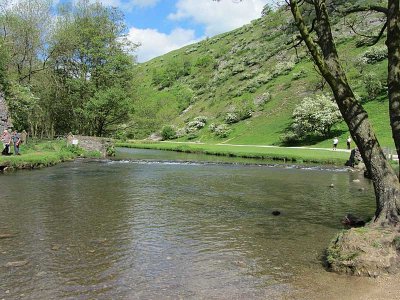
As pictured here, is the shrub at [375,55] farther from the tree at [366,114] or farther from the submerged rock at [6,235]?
the submerged rock at [6,235]

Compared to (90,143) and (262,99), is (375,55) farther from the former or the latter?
(90,143)

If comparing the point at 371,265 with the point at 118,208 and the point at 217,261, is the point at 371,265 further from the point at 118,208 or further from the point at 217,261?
the point at 118,208

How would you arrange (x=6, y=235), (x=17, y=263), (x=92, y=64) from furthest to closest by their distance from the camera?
(x=92, y=64)
(x=6, y=235)
(x=17, y=263)

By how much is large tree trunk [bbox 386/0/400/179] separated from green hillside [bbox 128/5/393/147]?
2408 cm

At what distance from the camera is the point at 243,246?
416 inches

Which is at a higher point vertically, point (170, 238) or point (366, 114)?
point (366, 114)

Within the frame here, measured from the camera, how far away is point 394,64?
32.1 ft

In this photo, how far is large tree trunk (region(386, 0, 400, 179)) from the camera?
9656 mm

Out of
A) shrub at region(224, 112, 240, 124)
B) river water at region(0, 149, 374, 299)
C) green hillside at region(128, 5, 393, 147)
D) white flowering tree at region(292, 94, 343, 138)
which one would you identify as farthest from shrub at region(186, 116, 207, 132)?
river water at region(0, 149, 374, 299)

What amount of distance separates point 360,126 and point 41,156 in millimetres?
26958

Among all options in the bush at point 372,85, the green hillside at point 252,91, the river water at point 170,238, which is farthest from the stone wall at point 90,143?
the bush at point 372,85

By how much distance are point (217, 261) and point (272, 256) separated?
1.43 metres

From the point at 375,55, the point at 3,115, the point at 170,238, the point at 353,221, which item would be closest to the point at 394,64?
the point at 353,221

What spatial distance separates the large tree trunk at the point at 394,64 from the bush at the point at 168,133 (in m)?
83.2
